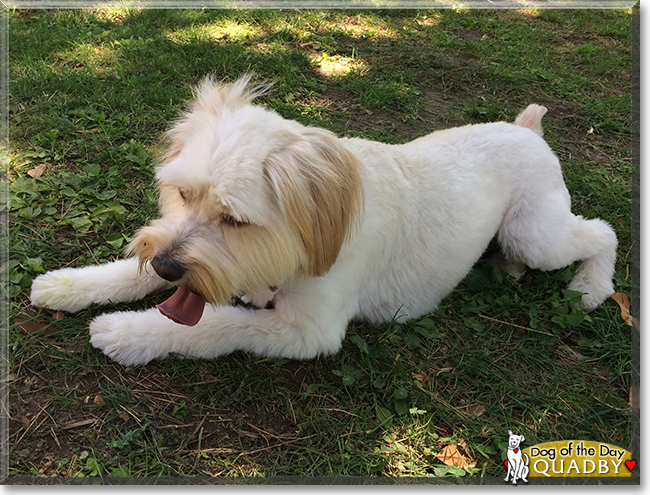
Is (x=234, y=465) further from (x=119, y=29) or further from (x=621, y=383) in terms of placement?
(x=119, y=29)

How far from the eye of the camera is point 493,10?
7.52 metres

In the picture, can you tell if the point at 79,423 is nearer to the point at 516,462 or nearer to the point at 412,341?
the point at 412,341

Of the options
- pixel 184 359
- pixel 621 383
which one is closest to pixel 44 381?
pixel 184 359

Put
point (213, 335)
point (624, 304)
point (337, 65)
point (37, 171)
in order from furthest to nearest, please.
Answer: point (337, 65) → point (37, 171) → point (624, 304) → point (213, 335)

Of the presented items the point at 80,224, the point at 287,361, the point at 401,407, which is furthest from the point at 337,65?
the point at 401,407

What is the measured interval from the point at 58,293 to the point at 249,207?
1.44 metres

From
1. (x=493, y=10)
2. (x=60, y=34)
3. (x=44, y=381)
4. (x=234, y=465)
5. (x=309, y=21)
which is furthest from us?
(x=493, y=10)

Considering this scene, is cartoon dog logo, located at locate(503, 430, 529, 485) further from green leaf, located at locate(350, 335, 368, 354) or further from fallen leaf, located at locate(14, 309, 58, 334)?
fallen leaf, located at locate(14, 309, 58, 334)

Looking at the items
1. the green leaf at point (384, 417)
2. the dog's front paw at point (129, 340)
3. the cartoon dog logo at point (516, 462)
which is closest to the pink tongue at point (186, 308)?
the dog's front paw at point (129, 340)

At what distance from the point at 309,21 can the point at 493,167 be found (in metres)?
4.06

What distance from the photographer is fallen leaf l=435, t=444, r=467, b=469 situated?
2.43 m

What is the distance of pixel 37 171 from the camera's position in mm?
3574

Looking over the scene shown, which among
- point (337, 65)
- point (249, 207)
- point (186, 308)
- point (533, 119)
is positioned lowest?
point (186, 308)

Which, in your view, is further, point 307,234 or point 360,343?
point 360,343
